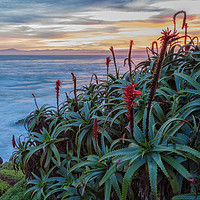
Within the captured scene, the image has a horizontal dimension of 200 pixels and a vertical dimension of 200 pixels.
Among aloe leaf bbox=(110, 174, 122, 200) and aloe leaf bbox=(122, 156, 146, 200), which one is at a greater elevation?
aloe leaf bbox=(122, 156, 146, 200)

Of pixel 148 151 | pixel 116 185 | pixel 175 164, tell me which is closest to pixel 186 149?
pixel 175 164

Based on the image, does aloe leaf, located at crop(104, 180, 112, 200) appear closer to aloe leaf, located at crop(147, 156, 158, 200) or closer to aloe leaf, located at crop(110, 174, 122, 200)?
aloe leaf, located at crop(110, 174, 122, 200)

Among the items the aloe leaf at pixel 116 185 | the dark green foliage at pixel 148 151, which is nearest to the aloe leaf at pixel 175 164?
the dark green foliage at pixel 148 151

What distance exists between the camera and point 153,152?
136 centimetres

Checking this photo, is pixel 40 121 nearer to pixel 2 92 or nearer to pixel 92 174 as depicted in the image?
pixel 92 174

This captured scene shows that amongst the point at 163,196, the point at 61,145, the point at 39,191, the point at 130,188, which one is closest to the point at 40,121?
the point at 61,145

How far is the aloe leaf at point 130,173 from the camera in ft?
4.29

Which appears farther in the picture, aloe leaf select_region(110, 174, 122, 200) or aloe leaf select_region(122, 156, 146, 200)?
aloe leaf select_region(110, 174, 122, 200)

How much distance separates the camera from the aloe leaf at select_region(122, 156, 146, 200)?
4.29ft

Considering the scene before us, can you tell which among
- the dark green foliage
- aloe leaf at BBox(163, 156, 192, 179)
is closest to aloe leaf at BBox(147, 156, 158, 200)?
the dark green foliage

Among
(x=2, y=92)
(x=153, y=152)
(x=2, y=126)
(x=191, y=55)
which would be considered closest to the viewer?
(x=153, y=152)

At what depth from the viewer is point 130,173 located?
131 centimetres

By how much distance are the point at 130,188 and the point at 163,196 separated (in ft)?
0.85

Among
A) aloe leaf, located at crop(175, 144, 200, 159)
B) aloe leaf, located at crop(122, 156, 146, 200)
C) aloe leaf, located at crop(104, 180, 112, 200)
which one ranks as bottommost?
aloe leaf, located at crop(104, 180, 112, 200)
